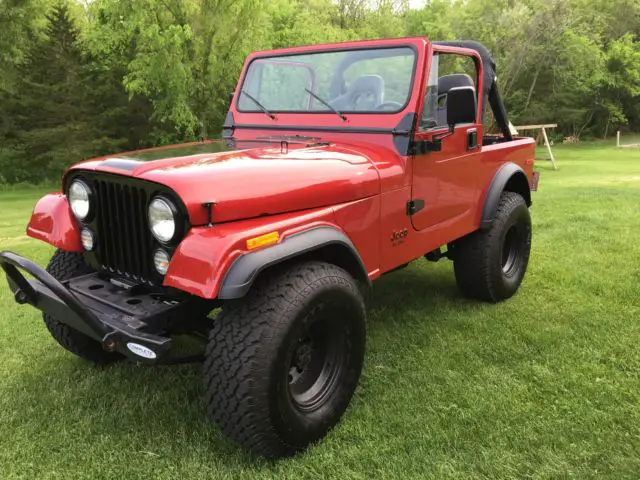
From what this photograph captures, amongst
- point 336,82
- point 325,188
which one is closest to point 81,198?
point 325,188

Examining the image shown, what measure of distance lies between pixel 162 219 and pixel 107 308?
21.6 inches

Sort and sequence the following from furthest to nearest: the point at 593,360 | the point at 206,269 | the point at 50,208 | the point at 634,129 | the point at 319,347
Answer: the point at 634,129 < the point at 593,360 < the point at 50,208 < the point at 319,347 < the point at 206,269

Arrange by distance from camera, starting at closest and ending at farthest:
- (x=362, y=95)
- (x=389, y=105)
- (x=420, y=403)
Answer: (x=420, y=403), (x=389, y=105), (x=362, y=95)

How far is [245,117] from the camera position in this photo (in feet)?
12.4

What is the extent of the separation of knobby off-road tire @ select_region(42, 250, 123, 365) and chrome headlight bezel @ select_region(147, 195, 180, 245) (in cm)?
94

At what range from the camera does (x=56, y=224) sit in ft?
9.25

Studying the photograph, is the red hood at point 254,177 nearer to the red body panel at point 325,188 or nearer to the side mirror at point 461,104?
the red body panel at point 325,188

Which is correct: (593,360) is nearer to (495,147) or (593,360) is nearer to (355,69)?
(495,147)

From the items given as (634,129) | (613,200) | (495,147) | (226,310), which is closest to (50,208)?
(226,310)

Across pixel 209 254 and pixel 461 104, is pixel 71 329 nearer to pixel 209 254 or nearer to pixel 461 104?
pixel 209 254

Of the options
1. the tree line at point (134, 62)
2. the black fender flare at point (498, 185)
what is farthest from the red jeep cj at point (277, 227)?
the tree line at point (134, 62)

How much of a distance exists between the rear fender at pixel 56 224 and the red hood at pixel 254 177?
1.21 ft

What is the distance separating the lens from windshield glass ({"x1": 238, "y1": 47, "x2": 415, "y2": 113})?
10.6 ft

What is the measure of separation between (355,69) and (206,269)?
1949 mm
